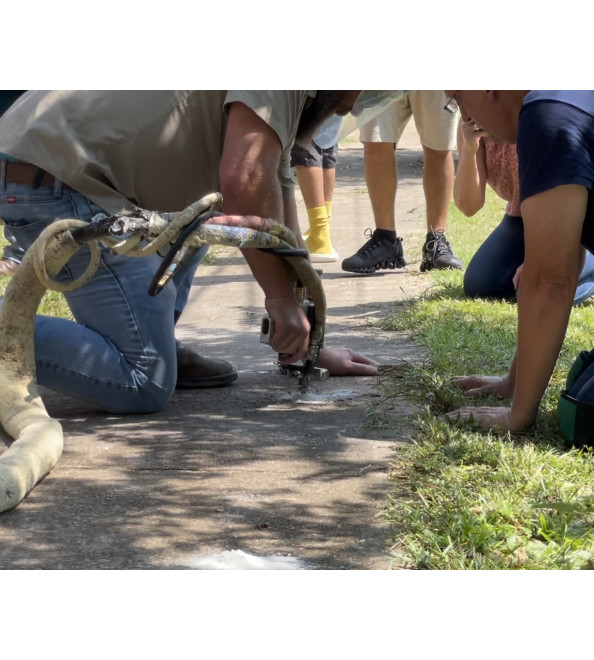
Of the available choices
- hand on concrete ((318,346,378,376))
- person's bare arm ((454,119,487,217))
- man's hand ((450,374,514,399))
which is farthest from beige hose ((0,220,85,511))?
person's bare arm ((454,119,487,217))

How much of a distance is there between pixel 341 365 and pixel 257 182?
3.72 ft

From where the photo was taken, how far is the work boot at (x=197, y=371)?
4.11m

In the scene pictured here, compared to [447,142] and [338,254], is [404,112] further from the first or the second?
[338,254]

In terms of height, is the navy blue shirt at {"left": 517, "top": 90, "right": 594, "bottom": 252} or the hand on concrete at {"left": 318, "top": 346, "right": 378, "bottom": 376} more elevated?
the navy blue shirt at {"left": 517, "top": 90, "right": 594, "bottom": 252}

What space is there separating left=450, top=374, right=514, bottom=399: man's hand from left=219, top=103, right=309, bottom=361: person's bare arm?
740 mm

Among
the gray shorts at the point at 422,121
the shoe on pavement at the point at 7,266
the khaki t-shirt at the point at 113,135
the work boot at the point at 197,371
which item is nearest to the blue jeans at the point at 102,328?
the khaki t-shirt at the point at 113,135

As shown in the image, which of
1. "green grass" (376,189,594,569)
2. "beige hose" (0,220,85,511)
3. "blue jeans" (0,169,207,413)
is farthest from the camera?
"blue jeans" (0,169,207,413)

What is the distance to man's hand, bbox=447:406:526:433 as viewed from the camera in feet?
10.7

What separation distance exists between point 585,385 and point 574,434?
152mm

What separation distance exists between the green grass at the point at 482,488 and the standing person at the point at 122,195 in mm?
597

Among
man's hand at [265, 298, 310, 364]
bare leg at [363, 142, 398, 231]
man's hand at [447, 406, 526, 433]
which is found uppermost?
bare leg at [363, 142, 398, 231]

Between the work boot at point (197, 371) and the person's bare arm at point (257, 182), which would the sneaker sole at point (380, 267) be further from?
the person's bare arm at point (257, 182)

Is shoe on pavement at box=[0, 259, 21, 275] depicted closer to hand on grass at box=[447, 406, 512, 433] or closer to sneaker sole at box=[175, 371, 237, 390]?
sneaker sole at box=[175, 371, 237, 390]

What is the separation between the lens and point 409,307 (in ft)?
18.5
